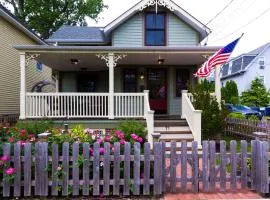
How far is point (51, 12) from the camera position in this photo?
3934 centimetres

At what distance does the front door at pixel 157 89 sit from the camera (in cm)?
1694

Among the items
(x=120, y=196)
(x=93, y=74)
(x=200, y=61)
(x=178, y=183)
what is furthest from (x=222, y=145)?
(x=93, y=74)

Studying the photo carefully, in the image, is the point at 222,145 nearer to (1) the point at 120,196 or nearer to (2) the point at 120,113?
(1) the point at 120,196

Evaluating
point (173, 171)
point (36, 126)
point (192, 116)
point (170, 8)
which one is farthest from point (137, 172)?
point (170, 8)

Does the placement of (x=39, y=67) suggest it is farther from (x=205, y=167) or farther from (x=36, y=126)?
(x=205, y=167)

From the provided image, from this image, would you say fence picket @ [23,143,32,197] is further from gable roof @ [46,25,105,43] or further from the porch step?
gable roof @ [46,25,105,43]

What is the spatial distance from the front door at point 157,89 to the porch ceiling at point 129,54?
616 millimetres

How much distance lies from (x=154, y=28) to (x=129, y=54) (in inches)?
141

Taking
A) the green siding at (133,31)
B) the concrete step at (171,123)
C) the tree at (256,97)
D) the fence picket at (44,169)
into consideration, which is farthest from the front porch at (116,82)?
the tree at (256,97)

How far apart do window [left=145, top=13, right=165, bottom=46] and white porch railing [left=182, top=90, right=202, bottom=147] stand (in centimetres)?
418

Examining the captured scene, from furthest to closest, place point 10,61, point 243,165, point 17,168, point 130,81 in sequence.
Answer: point 10,61
point 130,81
point 243,165
point 17,168

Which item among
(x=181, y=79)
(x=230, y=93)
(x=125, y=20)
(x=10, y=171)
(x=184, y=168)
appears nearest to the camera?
(x=10, y=171)

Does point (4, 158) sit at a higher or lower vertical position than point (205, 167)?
higher

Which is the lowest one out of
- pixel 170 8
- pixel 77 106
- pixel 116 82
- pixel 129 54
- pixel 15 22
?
pixel 77 106
